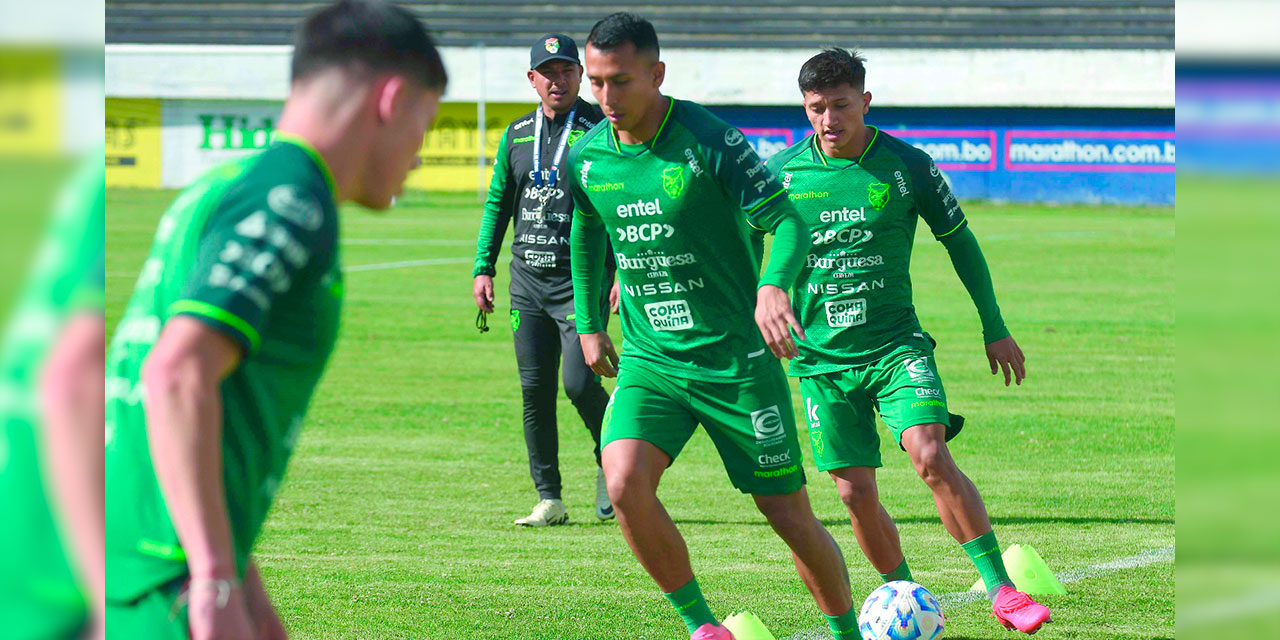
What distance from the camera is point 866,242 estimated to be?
6.10 metres

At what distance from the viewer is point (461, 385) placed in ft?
43.2

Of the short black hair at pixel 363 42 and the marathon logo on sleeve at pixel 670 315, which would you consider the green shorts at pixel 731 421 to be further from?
the short black hair at pixel 363 42

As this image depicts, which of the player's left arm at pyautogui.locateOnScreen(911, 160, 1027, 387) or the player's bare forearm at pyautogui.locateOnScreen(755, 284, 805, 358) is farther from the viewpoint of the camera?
the player's left arm at pyautogui.locateOnScreen(911, 160, 1027, 387)

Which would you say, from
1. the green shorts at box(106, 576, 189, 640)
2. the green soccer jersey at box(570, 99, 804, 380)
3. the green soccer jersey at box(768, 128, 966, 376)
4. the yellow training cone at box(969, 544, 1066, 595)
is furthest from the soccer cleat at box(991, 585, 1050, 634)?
the green shorts at box(106, 576, 189, 640)

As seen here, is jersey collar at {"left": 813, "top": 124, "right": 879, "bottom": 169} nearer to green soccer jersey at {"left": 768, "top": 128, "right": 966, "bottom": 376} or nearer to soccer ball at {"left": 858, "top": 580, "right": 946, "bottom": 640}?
green soccer jersey at {"left": 768, "top": 128, "right": 966, "bottom": 376}

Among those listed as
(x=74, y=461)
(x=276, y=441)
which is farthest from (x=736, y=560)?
(x=74, y=461)

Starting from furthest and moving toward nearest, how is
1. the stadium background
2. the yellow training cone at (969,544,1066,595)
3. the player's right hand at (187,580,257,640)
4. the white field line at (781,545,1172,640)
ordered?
1. the stadium background
2. the yellow training cone at (969,544,1066,595)
3. the white field line at (781,545,1172,640)
4. the player's right hand at (187,580,257,640)

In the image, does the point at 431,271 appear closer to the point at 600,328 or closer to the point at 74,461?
the point at 600,328

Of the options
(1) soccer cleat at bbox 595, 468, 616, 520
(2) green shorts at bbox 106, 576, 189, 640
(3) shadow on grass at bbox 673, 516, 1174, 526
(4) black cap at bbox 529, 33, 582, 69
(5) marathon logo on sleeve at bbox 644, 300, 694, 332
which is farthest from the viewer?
(1) soccer cleat at bbox 595, 468, 616, 520

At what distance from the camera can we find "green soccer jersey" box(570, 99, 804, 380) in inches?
197

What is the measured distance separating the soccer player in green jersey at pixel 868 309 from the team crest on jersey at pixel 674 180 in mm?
1161

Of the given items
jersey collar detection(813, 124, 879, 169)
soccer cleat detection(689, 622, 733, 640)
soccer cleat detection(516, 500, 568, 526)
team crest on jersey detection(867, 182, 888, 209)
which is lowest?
soccer cleat detection(516, 500, 568, 526)

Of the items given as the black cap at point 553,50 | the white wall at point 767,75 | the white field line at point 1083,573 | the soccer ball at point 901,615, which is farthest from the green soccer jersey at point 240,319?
the white wall at point 767,75

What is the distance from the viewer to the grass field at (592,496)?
6039 mm
